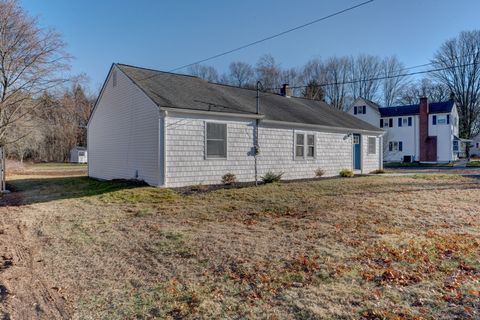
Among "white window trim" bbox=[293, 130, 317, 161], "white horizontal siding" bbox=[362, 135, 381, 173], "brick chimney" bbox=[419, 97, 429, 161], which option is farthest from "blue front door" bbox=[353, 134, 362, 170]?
"brick chimney" bbox=[419, 97, 429, 161]

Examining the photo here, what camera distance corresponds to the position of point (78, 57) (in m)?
24.6

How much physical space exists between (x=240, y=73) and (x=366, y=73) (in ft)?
67.9

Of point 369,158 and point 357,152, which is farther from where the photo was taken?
point 369,158

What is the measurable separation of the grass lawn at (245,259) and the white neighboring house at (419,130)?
97.4ft

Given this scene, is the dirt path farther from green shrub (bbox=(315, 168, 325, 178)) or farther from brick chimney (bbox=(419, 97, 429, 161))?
brick chimney (bbox=(419, 97, 429, 161))

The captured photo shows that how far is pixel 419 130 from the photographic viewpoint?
36688 mm

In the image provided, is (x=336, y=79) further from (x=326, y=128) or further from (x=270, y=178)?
(x=270, y=178)

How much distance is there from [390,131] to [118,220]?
123ft

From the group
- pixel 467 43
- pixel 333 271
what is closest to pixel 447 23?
pixel 333 271

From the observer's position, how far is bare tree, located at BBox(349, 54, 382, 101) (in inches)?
2111

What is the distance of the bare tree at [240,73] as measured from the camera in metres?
47.9

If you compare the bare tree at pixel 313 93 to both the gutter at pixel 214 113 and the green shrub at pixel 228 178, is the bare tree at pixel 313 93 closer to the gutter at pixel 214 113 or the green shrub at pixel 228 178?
the gutter at pixel 214 113

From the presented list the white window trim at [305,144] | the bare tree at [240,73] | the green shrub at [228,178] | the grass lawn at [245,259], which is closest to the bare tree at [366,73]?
the bare tree at [240,73]

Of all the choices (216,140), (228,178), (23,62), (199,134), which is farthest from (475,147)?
(23,62)
